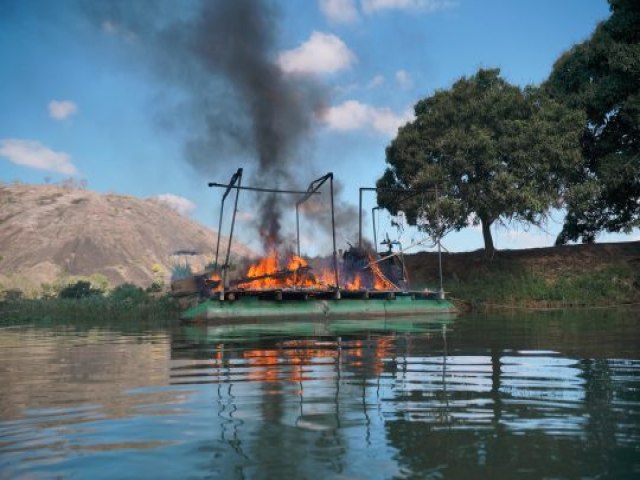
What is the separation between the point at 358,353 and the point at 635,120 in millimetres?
24396

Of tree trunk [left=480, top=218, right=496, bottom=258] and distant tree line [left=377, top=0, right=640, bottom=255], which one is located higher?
distant tree line [left=377, top=0, right=640, bottom=255]

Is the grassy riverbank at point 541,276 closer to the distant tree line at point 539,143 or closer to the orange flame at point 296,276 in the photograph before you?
the distant tree line at point 539,143

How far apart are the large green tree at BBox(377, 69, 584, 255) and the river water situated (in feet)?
63.5

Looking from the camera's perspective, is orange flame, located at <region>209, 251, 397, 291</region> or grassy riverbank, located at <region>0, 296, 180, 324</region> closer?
orange flame, located at <region>209, 251, 397, 291</region>

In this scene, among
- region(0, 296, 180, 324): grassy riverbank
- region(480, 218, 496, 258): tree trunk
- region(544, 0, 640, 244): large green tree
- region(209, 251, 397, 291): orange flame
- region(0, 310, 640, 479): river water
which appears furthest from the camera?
region(480, 218, 496, 258): tree trunk

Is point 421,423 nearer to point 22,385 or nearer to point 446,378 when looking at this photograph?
Result: point 446,378

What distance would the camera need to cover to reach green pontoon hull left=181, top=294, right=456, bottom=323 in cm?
1911

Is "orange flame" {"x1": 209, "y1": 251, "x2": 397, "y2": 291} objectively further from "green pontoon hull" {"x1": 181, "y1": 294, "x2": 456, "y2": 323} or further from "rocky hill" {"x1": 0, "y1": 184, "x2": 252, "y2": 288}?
"rocky hill" {"x1": 0, "y1": 184, "x2": 252, "y2": 288}

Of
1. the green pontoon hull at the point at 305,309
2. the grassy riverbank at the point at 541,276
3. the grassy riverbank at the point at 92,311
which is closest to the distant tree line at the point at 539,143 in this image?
the grassy riverbank at the point at 541,276

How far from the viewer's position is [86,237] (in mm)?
79188

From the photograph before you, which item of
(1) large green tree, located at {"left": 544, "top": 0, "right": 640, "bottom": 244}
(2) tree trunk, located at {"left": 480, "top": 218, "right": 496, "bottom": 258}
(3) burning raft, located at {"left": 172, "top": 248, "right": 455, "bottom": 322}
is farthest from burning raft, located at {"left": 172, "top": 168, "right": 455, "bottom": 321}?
(1) large green tree, located at {"left": 544, "top": 0, "right": 640, "bottom": 244}

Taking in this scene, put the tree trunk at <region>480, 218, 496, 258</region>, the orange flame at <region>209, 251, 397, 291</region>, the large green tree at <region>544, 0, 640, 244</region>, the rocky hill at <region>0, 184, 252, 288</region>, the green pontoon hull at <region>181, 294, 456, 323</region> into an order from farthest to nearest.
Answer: the rocky hill at <region>0, 184, 252, 288</region>
the tree trunk at <region>480, 218, 496, 258</region>
the large green tree at <region>544, 0, 640, 244</region>
the orange flame at <region>209, 251, 397, 291</region>
the green pontoon hull at <region>181, 294, 456, 323</region>

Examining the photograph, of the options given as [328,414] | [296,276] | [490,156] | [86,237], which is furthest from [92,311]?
[86,237]

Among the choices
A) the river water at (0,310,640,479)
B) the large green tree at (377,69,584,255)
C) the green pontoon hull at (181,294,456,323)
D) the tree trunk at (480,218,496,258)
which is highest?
the large green tree at (377,69,584,255)
